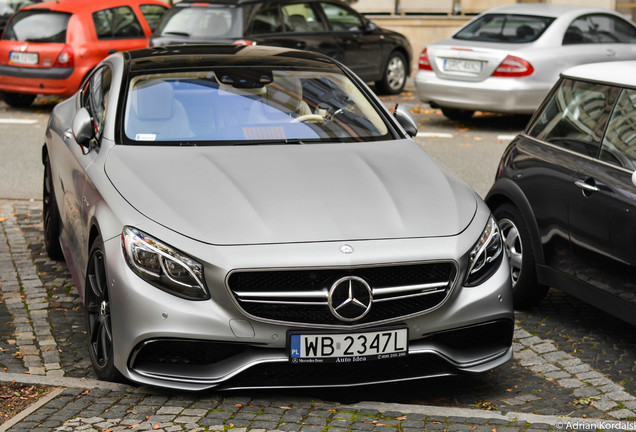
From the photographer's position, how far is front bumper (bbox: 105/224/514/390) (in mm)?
4711

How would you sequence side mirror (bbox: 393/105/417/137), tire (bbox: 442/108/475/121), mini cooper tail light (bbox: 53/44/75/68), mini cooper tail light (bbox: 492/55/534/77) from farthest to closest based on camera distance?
mini cooper tail light (bbox: 53/44/75/68)
tire (bbox: 442/108/475/121)
mini cooper tail light (bbox: 492/55/534/77)
side mirror (bbox: 393/105/417/137)

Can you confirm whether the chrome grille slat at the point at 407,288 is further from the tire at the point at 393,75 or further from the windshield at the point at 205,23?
the tire at the point at 393,75

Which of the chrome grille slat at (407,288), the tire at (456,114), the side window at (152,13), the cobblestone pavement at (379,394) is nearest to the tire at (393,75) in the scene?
the tire at (456,114)

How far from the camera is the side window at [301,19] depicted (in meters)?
16.2

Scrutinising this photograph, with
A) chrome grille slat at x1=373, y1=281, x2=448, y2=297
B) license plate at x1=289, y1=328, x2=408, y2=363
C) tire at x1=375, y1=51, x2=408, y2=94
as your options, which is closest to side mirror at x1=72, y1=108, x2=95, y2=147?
license plate at x1=289, y1=328, x2=408, y2=363

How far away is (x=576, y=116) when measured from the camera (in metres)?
6.34

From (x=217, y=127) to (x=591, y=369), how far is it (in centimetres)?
240

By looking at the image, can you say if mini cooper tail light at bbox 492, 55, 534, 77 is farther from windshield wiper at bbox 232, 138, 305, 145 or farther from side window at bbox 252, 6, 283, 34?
windshield wiper at bbox 232, 138, 305, 145

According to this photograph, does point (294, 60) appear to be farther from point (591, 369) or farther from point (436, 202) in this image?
point (591, 369)

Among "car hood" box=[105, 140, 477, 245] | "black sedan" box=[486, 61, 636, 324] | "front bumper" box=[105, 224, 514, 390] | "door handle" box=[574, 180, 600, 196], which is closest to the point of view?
"front bumper" box=[105, 224, 514, 390]

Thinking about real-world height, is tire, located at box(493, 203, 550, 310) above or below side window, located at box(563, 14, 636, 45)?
above

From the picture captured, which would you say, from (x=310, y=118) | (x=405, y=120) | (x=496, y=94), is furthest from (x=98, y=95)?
(x=496, y=94)

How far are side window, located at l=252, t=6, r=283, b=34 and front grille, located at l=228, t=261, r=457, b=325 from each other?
11.2 metres

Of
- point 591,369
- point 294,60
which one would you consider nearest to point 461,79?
point 294,60
